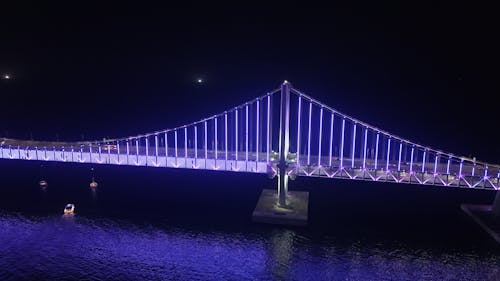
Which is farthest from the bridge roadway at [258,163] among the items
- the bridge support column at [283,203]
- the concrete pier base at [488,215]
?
the concrete pier base at [488,215]

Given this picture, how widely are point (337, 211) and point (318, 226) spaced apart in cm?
277

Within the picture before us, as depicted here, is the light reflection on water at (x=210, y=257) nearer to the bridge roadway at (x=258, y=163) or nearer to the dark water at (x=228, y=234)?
the dark water at (x=228, y=234)

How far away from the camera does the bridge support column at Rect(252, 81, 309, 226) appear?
26.3 metres

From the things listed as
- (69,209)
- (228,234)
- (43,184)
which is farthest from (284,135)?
(43,184)

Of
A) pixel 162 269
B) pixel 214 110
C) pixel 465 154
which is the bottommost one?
pixel 162 269

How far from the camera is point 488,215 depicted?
27016mm

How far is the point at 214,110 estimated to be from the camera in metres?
45.6

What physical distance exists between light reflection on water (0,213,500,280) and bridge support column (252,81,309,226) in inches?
37.7

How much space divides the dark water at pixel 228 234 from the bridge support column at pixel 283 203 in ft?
2.14

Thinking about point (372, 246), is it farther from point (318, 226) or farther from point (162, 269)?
point (162, 269)

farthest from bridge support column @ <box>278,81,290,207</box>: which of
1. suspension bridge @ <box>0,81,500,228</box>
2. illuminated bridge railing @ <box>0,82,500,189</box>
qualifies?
illuminated bridge railing @ <box>0,82,500,189</box>

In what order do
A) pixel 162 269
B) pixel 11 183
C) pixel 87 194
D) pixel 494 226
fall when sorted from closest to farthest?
pixel 162 269, pixel 494 226, pixel 87 194, pixel 11 183

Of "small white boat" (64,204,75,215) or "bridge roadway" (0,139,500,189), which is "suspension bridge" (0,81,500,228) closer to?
"bridge roadway" (0,139,500,189)

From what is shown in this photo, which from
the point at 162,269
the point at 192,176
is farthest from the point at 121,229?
the point at 192,176
